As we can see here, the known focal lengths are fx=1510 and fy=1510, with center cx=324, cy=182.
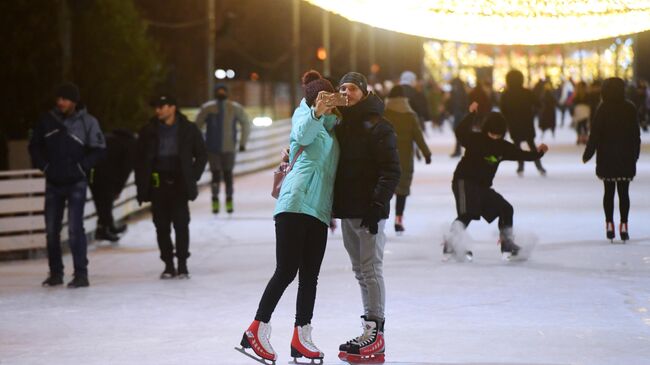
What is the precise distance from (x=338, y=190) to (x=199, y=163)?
4.60 metres

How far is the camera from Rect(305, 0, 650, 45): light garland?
10.4 m

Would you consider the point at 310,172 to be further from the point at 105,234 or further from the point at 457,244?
the point at 105,234

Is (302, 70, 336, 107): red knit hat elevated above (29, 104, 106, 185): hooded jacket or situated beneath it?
elevated above

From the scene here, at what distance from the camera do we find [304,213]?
880 centimetres

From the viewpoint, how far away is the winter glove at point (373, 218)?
890cm

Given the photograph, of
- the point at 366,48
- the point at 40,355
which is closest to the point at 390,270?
the point at 40,355

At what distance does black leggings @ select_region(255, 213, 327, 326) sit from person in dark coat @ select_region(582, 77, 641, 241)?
664cm

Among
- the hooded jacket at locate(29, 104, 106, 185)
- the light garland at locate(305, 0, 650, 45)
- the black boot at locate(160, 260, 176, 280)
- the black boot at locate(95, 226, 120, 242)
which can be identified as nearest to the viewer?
the light garland at locate(305, 0, 650, 45)

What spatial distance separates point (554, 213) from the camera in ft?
63.0

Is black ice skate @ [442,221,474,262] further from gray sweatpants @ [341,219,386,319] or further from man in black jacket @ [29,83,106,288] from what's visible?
gray sweatpants @ [341,219,386,319]

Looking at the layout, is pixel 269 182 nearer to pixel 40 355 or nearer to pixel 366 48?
pixel 40 355

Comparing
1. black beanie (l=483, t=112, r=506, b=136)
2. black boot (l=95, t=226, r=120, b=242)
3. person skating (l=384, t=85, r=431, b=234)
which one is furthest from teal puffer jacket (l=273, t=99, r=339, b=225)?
black boot (l=95, t=226, r=120, b=242)

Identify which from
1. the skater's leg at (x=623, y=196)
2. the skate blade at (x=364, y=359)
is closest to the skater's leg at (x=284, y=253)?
the skate blade at (x=364, y=359)

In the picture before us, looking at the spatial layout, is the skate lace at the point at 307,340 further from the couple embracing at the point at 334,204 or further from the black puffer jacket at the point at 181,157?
the black puffer jacket at the point at 181,157
